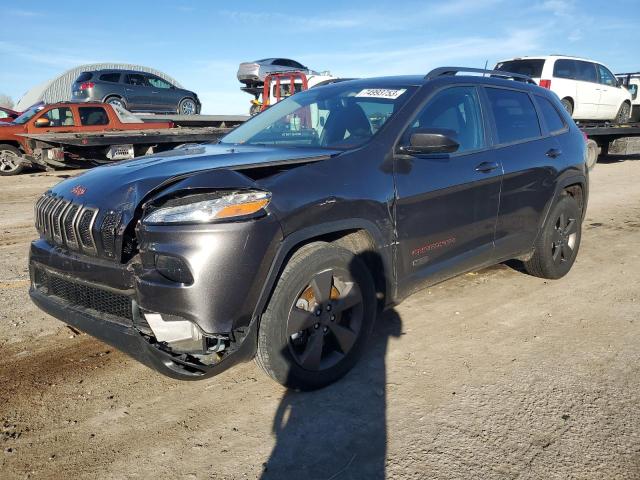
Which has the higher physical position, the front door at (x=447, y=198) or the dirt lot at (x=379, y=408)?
the front door at (x=447, y=198)

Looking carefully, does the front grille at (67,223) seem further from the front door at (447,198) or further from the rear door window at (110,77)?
the rear door window at (110,77)

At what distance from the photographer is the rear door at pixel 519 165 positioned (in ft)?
13.5

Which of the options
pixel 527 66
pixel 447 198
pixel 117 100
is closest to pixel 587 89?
pixel 527 66

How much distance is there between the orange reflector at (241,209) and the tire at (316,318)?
1.25 ft

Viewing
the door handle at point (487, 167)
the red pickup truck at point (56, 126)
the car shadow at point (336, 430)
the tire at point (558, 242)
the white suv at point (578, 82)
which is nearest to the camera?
the car shadow at point (336, 430)

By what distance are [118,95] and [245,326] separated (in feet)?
57.2

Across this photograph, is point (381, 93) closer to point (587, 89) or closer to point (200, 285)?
point (200, 285)

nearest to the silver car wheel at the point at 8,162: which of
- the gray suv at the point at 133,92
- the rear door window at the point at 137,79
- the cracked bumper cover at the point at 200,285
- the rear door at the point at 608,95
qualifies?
the gray suv at the point at 133,92

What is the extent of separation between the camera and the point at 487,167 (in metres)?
3.90

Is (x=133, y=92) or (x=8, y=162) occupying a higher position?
(x=133, y=92)

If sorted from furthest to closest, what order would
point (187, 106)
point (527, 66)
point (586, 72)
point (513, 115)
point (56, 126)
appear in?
point (187, 106) → point (586, 72) → point (56, 126) → point (527, 66) → point (513, 115)

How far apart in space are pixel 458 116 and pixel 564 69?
11003mm

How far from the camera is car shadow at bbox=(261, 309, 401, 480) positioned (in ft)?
7.84

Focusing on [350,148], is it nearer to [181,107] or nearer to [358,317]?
[358,317]
